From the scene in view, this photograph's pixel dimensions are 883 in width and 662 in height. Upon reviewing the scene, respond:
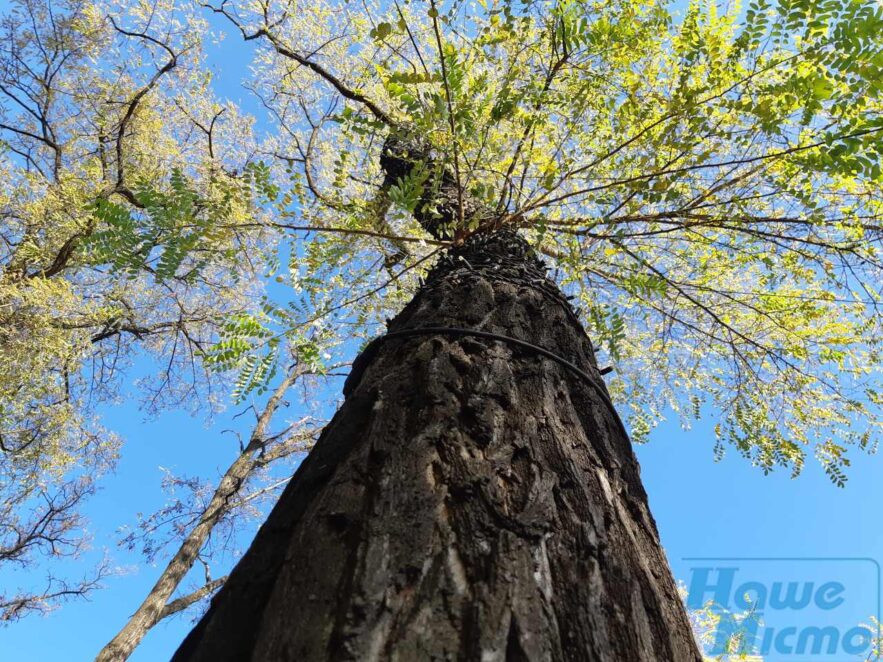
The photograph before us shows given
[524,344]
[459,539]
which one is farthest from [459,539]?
[524,344]

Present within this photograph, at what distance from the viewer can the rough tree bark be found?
2.33 feet

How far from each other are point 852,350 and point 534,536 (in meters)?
4.03

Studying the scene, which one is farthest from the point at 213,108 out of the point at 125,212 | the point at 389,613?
the point at 389,613

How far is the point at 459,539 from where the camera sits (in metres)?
0.85

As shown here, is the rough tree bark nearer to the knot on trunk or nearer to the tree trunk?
the tree trunk

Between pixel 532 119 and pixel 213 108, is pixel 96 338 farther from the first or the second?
pixel 532 119

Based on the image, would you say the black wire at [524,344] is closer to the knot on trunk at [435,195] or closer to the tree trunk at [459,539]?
the tree trunk at [459,539]

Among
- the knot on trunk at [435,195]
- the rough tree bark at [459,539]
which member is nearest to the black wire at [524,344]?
the rough tree bark at [459,539]

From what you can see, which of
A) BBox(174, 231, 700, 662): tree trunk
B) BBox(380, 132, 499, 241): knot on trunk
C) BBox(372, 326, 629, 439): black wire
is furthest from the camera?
BBox(380, 132, 499, 241): knot on trunk

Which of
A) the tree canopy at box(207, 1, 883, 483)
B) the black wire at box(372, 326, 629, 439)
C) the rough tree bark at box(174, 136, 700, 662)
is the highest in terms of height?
the tree canopy at box(207, 1, 883, 483)

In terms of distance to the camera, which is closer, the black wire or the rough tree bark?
the rough tree bark

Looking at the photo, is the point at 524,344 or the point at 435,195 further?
the point at 435,195

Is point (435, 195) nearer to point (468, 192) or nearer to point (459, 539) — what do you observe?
point (468, 192)

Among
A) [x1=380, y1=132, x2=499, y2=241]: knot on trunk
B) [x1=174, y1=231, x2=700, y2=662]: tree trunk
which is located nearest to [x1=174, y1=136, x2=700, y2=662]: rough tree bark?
[x1=174, y1=231, x2=700, y2=662]: tree trunk
